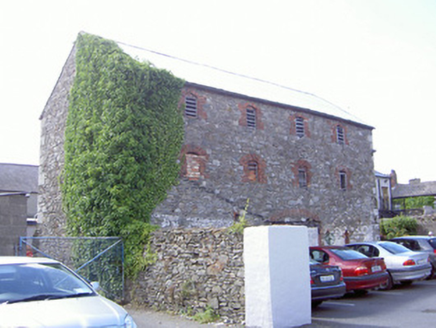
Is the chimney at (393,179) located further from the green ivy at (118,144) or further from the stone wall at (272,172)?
the green ivy at (118,144)

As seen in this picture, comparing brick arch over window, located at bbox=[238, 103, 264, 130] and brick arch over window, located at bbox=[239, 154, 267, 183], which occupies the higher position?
brick arch over window, located at bbox=[238, 103, 264, 130]

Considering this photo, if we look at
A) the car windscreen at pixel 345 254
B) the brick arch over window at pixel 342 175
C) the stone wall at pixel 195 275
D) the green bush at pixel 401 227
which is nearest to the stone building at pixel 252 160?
the brick arch over window at pixel 342 175

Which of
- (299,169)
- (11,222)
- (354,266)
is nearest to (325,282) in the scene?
A: (354,266)

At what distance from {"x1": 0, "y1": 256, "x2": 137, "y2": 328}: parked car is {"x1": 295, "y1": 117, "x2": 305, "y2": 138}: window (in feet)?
50.5

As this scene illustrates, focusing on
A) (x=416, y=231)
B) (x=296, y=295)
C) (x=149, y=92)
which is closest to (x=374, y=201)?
(x=416, y=231)

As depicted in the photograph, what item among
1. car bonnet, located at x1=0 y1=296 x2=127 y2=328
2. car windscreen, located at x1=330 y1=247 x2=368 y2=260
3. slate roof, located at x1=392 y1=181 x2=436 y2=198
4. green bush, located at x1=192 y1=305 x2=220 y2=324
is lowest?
green bush, located at x1=192 y1=305 x2=220 y2=324

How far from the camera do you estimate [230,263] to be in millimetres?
9594

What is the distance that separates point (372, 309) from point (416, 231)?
18.3 m

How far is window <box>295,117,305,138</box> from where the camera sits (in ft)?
68.4

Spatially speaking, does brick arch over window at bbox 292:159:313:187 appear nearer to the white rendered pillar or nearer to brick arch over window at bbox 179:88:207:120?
brick arch over window at bbox 179:88:207:120

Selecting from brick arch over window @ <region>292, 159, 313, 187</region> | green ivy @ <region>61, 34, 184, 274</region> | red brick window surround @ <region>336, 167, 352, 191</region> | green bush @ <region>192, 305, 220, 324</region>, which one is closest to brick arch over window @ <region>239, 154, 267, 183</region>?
brick arch over window @ <region>292, 159, 313, 187</region>

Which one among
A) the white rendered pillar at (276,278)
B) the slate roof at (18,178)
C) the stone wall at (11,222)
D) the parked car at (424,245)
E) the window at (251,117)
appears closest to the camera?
the white rendered pillar at (276,278)

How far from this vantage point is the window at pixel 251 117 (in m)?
19.0

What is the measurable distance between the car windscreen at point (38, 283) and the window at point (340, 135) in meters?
18.3
